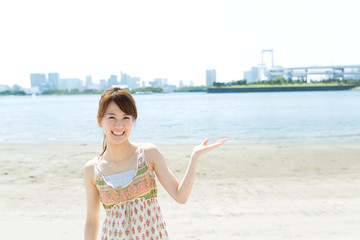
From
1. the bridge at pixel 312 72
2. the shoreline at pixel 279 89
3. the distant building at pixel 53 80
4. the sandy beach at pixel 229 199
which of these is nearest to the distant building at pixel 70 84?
the distant building at pixel 53 80

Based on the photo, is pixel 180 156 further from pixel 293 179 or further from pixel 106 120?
pixel 106 120

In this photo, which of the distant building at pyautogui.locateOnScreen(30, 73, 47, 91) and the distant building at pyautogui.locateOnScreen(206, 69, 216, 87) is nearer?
the distant building at pyautogui.locateOnScreen(206, 69, 216, 87)

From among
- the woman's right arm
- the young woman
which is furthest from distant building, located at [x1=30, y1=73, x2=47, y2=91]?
the young woman

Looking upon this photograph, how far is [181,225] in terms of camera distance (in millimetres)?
5121

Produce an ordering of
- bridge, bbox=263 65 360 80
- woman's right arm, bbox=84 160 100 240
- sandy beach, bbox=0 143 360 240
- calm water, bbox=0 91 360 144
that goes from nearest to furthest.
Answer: woman's right arm, bbox=84 160 100 240, sandy beach, bbox=0 143 360 240, calm water, bbox=0 91 360 144, bridge, bbox=263 65 360 80

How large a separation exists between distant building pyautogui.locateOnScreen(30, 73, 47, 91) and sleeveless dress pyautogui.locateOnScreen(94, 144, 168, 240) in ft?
578

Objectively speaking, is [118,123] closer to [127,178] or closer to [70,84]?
[127,178]

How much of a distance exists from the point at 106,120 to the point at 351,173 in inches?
311

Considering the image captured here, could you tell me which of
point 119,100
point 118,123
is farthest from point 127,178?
point 119,100

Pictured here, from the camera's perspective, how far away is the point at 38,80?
173 metres

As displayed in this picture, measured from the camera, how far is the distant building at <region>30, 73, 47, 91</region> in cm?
16948

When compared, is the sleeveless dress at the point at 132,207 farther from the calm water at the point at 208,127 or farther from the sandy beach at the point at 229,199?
the calm water at the point at 208,127

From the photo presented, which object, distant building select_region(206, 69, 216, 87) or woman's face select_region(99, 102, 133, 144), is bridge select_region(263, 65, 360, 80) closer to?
distant building select_region(206, 69, 216, 87)

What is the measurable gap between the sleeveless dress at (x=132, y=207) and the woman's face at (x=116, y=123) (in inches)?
4.7
